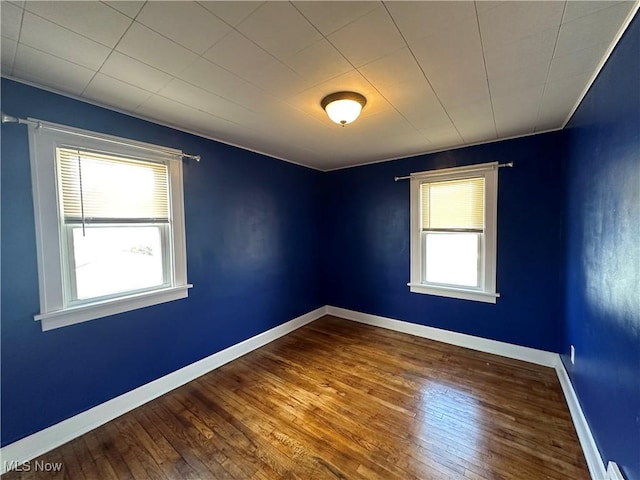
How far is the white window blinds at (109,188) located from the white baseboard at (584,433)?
11.7 feet

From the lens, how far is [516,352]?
2.93 metres

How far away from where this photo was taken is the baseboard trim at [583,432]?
150cm

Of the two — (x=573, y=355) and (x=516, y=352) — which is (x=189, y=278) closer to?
(x=573, y=355)

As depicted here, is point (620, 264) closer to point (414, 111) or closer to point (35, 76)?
point (414, 111)

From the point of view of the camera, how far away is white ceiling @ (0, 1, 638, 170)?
3.78 feet

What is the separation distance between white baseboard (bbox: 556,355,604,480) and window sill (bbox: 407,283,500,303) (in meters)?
0.89

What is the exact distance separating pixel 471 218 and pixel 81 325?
156 inches

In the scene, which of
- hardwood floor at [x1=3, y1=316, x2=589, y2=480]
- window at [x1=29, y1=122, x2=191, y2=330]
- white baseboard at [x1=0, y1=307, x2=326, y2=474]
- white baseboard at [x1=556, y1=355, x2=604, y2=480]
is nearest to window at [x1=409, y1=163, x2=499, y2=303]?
hardwood floor at [x1=3, y1=316, x2=589, y2=480]

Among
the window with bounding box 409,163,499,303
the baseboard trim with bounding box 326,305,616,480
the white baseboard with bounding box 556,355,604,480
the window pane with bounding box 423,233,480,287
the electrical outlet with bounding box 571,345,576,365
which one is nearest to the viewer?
the white baseboard with bounding box 556,355,604,480

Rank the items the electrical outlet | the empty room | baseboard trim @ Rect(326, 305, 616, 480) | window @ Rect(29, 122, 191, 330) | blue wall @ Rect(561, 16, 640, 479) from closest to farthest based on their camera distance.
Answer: blue wall @ Rect(561, 16, 640, 479) → the empty room → baseboard trim @ Rect(326, 305, 616, 480) → window @ Rect(29, 122, 191, 330) → the electrical outlet

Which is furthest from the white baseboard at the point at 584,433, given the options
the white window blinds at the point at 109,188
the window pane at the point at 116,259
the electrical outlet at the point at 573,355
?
the white window blinds at the point at 109,188

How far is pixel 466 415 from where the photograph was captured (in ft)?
6.84

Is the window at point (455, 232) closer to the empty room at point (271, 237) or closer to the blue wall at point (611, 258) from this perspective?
the empty room at point (271, 237)

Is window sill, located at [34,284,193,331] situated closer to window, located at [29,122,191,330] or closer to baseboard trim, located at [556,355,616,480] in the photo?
window, located at [29,122,191,330]
